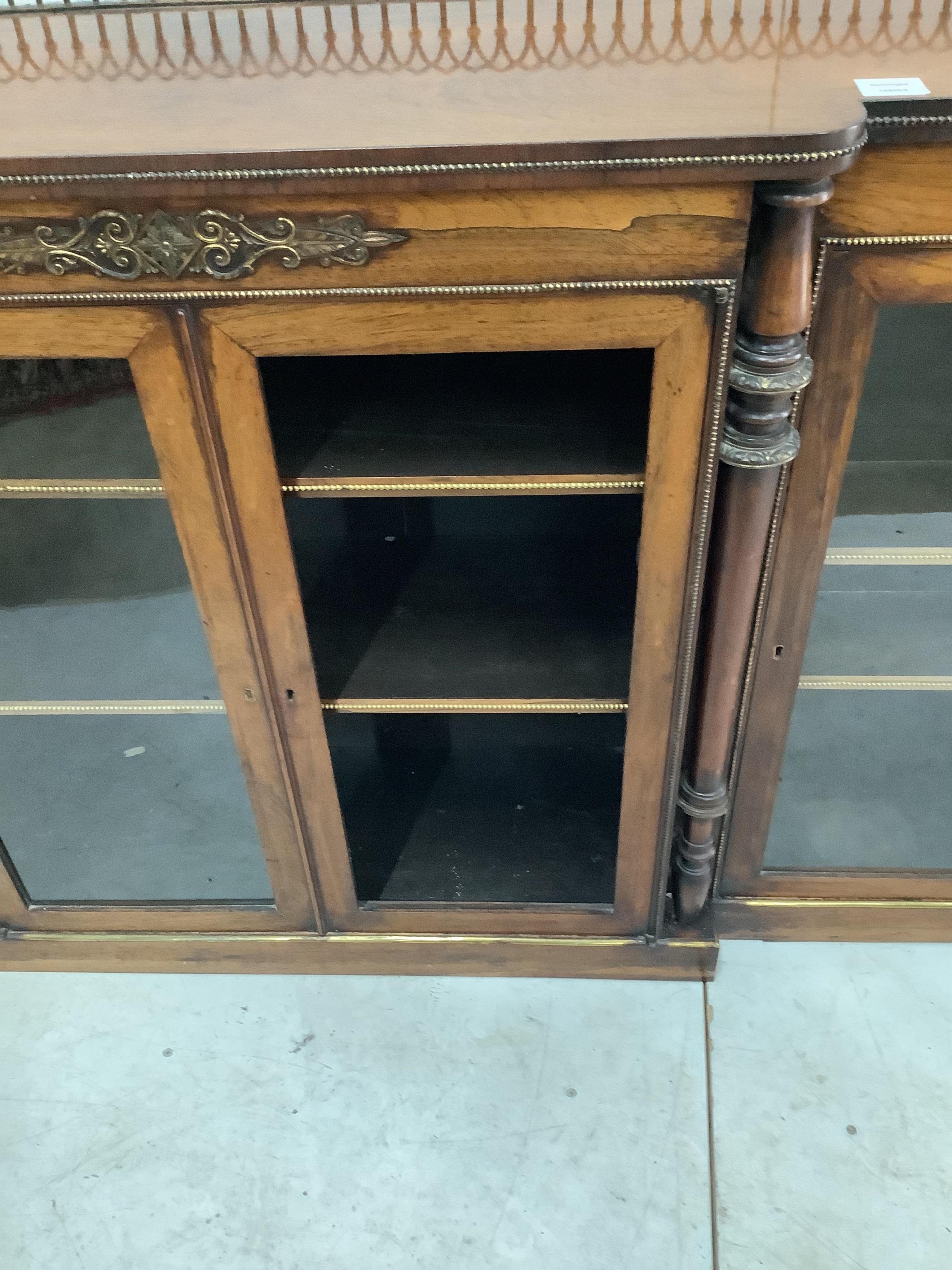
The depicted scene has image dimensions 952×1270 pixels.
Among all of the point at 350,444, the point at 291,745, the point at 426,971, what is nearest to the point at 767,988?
the point at 426,971

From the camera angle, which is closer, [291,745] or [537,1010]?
[291,745]

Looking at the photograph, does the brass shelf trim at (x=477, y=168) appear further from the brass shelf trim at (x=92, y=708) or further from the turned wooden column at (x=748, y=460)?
the brass shelf trim at (x=92, y=708)

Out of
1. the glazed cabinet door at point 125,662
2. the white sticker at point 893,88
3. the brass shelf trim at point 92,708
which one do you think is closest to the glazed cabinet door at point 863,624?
the white sticker at point 893,88

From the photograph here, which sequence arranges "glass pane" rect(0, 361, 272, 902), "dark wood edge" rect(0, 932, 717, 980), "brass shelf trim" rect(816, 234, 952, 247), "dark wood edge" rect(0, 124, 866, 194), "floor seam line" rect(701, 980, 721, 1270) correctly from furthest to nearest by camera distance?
"dark wood edge" rect(0, 932, 717, 980) < "floor seam line" rect(701, 980, 721, 1270) < "glass pane" rect(0, 361, 272, 902) < "brass shelf trim" rect(816, 234, 952, 247) < "dark wood edge" rect(0, 124, 866, 194)

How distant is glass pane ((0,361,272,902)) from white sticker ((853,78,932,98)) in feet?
2.03

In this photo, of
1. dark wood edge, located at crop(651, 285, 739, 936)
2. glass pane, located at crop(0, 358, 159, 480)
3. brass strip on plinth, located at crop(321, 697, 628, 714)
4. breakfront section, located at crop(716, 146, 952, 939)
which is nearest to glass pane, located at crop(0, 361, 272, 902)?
glass pane, located at crop(0, 358, 159, 480)

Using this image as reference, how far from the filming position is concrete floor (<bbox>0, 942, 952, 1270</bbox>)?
1055 mm

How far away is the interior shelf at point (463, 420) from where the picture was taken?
2.93 ft

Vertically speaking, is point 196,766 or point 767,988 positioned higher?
point 196,766

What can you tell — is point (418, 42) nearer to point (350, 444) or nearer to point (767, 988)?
point (350, 444)

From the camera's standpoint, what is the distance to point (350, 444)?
938mm

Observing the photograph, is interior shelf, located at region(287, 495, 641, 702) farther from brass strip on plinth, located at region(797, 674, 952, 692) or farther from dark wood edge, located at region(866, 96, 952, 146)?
dark wood edge, located at region(866, 96, 952, 146)

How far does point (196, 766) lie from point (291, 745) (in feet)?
0.50

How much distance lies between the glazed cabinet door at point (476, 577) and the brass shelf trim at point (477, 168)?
0.34 feet
